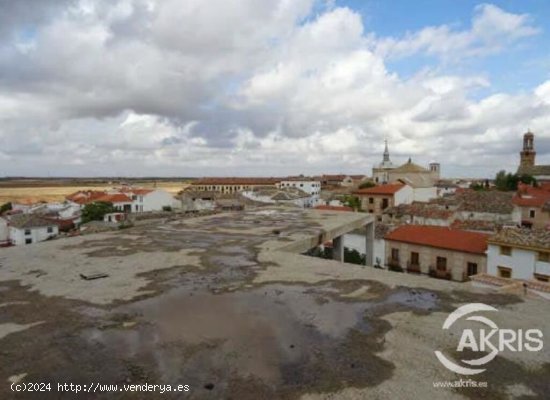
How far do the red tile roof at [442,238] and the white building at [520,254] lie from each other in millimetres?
1448

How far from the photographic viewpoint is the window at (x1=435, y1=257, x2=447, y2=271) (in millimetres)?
21028

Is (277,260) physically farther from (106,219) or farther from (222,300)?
(106,219)

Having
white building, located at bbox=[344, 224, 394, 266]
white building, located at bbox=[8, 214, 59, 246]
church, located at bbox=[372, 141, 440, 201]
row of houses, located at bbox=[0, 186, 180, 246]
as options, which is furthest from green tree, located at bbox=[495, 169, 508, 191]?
white building, located at bbox=[8, 214, 59, 246]

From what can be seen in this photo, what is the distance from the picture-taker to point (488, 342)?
452 cm

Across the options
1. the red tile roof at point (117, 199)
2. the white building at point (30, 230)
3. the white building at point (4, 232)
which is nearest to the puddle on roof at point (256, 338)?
the white building at point (30, 230)

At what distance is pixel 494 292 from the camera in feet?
20.7

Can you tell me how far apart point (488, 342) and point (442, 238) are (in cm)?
1863

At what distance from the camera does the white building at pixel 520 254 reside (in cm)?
1630

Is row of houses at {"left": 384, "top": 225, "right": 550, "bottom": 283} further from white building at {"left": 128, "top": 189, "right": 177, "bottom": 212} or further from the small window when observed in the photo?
white building at {"left": 128, "top": 189, "right": 177, "bottom": 212}

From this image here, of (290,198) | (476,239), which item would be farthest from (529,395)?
(290,198)

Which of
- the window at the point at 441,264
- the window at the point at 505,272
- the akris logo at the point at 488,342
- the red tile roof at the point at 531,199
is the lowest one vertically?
the window at the point at 441,264

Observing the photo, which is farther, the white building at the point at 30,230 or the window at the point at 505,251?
the white building at the point at 30,230

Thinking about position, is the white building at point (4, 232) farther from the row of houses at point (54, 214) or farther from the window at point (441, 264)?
the window at point (441, 264)

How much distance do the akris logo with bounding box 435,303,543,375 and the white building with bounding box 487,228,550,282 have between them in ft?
43.0
